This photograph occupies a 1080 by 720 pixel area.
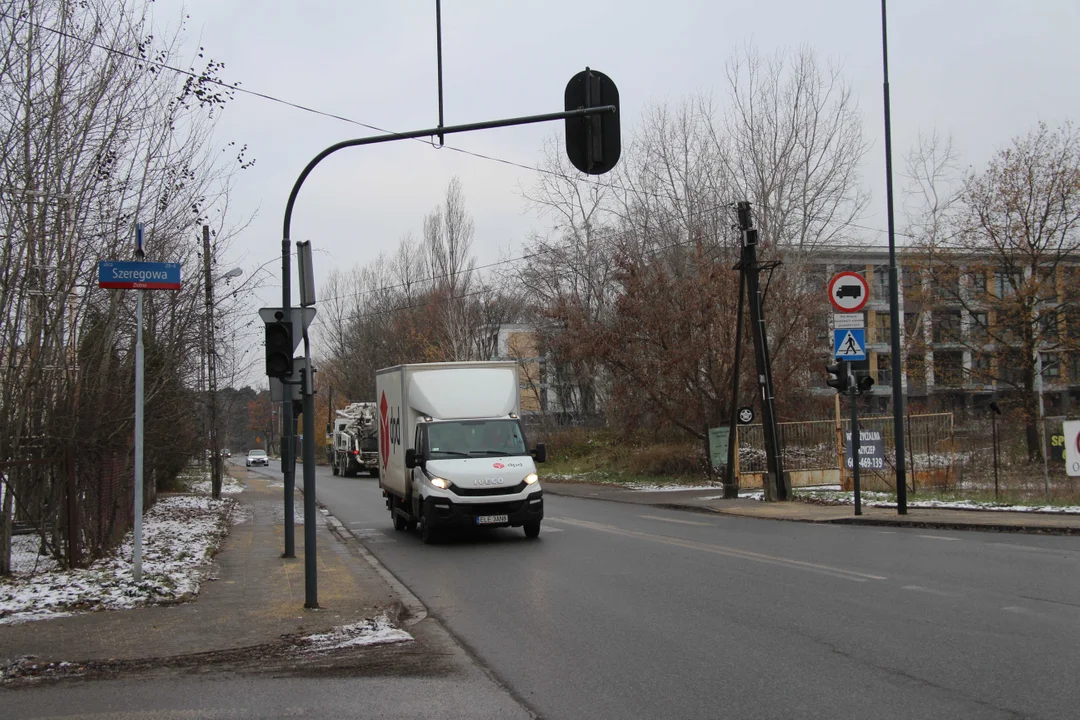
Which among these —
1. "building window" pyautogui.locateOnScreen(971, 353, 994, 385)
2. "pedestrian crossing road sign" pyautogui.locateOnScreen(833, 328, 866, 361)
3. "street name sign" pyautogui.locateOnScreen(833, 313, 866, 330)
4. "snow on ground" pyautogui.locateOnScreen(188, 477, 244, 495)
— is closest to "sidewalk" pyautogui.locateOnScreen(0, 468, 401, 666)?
"pedestrian crossing road sign" pyautogui.locateOnScreen(833, 328, 866, 361)

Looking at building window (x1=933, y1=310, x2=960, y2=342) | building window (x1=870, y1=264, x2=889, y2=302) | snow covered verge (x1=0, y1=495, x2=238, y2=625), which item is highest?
building window (x1=870, y1=264, x2=889, y2=302)

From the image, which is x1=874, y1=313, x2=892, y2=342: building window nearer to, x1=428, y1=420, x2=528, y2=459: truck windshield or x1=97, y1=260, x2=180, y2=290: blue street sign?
x1=428, y1=420, x2=528, y2=459: truck windshield

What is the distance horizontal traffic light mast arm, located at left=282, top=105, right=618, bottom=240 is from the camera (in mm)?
10312

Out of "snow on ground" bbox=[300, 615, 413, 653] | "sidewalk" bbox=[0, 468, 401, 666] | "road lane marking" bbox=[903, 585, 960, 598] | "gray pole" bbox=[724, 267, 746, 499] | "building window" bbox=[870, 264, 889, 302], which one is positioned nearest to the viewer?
"sidewalk" bbox=[0, 468, 401, 666]

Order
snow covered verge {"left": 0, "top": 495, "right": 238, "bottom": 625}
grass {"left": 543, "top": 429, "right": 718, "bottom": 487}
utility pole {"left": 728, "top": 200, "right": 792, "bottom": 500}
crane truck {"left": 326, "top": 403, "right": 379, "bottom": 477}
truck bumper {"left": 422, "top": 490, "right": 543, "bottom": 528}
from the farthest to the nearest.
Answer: crane truck {"left": 326, "top": 403, "right": 379, "bottom": 477}, grass {"left": 543, "top": 429, "right": 718, "bottom": 487}, utility pole {"left": 728, "top": 200, "right": 792, "bottom": 500}, truck bumper {"left": 422, "top": 490, "right": 543, "bottom": 528}, snow covered verge {"left": 0, "top": 495, "right": 238, "bottom": 625}

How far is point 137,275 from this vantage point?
1063cm

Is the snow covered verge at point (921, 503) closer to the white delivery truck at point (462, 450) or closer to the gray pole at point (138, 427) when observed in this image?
the white delivery truck at point (462, 450)

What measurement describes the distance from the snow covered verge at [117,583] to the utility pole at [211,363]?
176 inches

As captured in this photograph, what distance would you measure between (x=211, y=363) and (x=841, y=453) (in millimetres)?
16565

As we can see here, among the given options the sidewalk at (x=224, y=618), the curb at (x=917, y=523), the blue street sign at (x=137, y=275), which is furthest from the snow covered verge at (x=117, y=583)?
the curb at (x=917, y=523)

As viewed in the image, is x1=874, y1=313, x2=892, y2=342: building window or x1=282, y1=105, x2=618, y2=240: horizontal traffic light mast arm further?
x1=874, y1=313, x2=892, y2=342: building window

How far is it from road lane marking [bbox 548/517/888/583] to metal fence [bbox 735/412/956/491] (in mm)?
9212

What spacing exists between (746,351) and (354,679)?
25.5 m

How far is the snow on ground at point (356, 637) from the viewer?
8.34 meters
